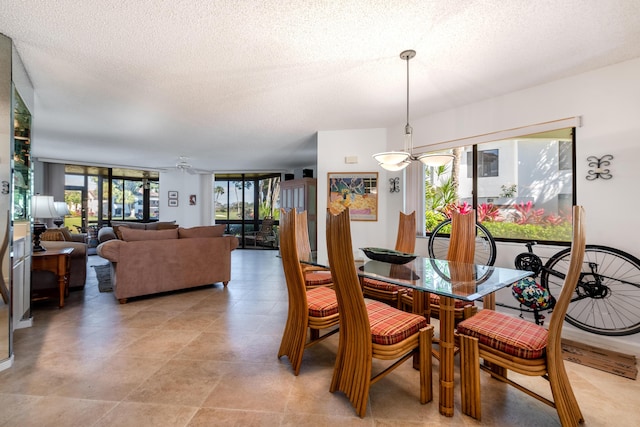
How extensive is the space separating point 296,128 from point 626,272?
401 cm

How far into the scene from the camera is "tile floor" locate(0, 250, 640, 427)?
1.60m

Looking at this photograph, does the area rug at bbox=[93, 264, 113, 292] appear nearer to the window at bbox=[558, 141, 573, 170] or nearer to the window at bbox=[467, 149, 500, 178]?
the window at bbox=[467, 149, 500, 178]

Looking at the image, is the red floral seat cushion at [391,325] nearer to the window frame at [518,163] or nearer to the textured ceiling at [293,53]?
the textured ceiling at [293,53]

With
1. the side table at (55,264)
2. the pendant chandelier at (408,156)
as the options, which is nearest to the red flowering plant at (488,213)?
the pendant chandelier at (408,156)

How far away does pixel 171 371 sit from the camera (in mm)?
2062

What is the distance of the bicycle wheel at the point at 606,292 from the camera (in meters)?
2.45

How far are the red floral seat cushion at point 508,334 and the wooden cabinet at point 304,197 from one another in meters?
5.33

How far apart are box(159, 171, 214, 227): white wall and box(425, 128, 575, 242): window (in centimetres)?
712

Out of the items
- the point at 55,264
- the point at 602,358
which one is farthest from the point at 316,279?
the point at 55,264

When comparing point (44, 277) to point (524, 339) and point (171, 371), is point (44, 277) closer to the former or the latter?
point (171, 371)

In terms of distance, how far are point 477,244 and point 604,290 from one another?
3.77 feet

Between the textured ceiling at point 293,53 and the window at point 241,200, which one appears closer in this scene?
the textured ceiling at point 293,53

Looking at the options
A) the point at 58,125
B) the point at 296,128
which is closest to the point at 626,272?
the point at 296,128

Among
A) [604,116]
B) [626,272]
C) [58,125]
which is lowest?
[626,272]
